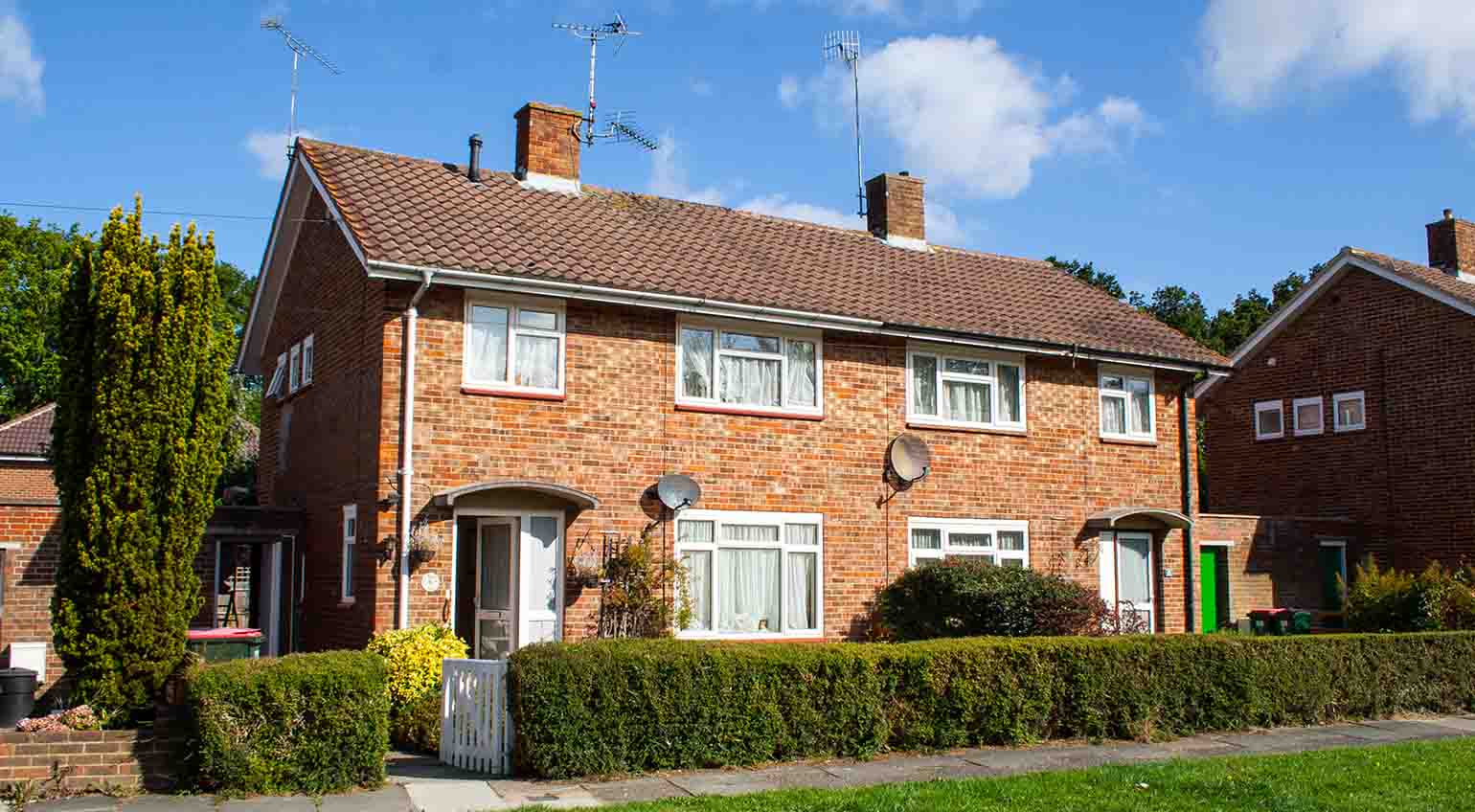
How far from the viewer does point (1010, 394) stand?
20.0 meters

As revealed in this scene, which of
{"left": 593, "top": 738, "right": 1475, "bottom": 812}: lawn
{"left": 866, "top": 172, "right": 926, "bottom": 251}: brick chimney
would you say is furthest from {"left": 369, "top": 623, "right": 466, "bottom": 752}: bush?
{"left": 866, "top": 172, "right": 926, "bottom": 251}: brick chimney

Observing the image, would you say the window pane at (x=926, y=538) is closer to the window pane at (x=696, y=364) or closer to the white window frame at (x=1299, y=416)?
the window pane at (x=696, y=364)

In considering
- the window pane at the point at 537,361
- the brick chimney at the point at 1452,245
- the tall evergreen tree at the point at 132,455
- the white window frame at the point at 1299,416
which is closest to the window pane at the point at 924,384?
the window pane at the point at 537,361

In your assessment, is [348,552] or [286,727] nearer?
[286,727]

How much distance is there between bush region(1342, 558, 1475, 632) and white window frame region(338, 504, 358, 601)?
15621 millimetres

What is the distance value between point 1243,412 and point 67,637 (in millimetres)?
24738

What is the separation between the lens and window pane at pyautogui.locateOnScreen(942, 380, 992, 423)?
19.5 metres

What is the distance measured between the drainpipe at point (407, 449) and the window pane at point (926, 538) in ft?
24.2

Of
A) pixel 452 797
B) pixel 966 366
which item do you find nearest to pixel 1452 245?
pixel 966 366

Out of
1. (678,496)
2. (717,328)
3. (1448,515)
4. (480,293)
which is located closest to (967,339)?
(717,328)

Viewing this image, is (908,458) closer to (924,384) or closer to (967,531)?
(924,384)

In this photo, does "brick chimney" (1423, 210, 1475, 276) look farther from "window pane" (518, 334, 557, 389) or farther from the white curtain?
"window pane" (518, 334, 557, 389)

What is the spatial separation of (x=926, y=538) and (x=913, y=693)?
6.53 m

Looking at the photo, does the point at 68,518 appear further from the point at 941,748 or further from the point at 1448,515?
the point at 1448,515
